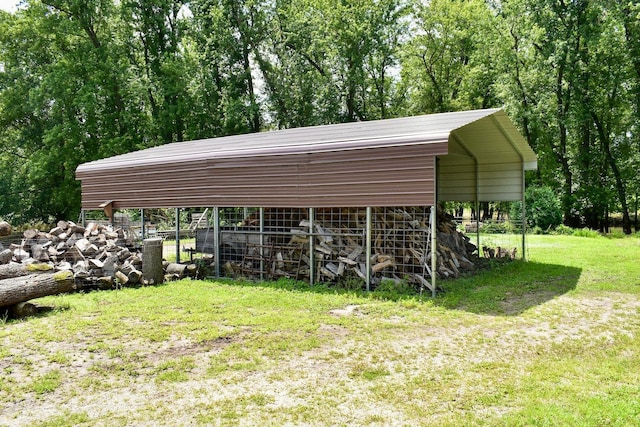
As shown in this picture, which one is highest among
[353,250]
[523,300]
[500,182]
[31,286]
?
[500,182]

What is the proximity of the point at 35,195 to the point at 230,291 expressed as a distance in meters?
23.0

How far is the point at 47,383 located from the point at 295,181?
247 inches

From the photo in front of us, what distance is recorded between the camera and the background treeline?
2339cm

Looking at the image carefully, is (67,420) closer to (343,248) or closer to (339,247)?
(339,247)

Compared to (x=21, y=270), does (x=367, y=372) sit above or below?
below

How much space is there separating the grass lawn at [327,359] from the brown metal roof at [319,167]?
2.13m

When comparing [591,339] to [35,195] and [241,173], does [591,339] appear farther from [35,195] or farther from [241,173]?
[35,195]

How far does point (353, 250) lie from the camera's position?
984cm

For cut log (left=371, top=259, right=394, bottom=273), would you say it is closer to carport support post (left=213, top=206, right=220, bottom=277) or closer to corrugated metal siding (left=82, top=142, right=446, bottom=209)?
corrugated metal siding (left=82, top=142, right=446, bottom=209)

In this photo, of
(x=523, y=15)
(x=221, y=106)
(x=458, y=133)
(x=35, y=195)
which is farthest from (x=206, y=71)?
(x=458, y=133)

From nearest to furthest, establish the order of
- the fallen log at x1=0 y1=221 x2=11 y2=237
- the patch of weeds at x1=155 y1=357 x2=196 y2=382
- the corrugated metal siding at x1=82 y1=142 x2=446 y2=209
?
the patch of weeds at x1=155 y1=357 x2=196 y2=382
the corrugated metal siding at x1=82 y1=142 x2=446 y2=209
the fallen log at x1=0 y1=221 x2=11 y2=237

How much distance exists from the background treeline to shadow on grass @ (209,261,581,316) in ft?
49.5

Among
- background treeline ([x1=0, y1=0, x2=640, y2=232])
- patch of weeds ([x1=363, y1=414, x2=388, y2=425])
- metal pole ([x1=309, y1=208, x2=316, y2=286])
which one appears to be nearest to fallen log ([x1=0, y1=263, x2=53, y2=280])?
metal pole ([x1=309, y1=208, x2=316, y2=286])

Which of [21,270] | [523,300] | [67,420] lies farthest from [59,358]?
[523,300]
